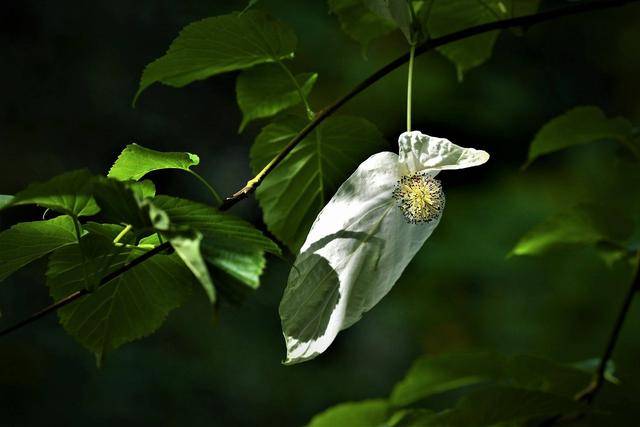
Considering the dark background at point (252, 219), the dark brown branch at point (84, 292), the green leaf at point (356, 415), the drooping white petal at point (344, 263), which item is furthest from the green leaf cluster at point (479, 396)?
the dark background at point (252, 219)


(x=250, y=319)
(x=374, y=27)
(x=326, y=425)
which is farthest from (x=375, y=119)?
(x=326, y=425)

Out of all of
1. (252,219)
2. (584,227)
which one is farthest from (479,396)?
(252,219)

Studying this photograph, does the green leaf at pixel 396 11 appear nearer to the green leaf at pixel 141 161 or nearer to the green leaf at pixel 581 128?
the green leaf at pixel 141 161

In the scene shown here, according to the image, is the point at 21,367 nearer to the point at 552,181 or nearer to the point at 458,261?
the point at 458,261

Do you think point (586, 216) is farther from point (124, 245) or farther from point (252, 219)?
point (252, 219)

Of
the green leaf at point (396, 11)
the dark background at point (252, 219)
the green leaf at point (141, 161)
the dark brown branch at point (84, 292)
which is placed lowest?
→ the dark background at point (252, 219)

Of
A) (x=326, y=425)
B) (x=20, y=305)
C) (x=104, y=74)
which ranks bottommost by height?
(x=20, y=305)

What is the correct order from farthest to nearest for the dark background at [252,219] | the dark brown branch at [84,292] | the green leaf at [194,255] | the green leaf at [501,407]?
the dark background at [252,219]
the green leaf at [501,407]
the dark brown branch at [84,292]
the green leaf at [194,255]
